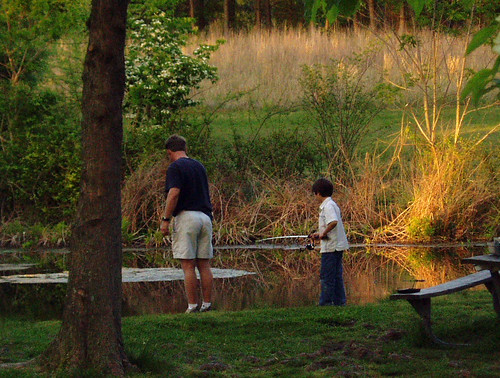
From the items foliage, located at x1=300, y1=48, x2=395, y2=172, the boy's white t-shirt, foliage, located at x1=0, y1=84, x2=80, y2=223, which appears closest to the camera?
the boy's white t-shirt

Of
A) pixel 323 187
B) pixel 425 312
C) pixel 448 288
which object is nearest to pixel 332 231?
pixel 323 187

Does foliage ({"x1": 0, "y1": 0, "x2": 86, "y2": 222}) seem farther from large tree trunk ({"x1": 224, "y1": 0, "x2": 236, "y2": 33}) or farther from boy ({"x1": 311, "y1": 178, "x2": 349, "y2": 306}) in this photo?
large tree trunk ({"x1": 224, "y1": 0, "x2": 236, "y2": 33})

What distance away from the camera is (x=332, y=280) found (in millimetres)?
9930

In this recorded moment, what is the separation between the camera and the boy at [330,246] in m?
9.79

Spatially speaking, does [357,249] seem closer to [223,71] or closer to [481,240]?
[481,240]

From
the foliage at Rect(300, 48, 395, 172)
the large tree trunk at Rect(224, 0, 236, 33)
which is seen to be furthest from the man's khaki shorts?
the large tree trunk at Rect(224, 0, 236, 33)

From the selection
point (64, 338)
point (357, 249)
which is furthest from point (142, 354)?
point (357, 249)

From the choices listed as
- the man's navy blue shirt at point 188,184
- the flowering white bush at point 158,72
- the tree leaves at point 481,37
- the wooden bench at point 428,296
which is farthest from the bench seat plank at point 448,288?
the flowering white bush at point 158,72

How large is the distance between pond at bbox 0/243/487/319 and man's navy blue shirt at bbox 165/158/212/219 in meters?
1.18

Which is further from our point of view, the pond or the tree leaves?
the pond

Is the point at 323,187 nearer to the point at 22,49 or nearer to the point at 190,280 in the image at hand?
the point at 190,280

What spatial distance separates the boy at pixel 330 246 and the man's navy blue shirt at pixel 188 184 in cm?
121

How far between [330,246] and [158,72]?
11.7 metres

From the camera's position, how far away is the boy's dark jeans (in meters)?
9.83
